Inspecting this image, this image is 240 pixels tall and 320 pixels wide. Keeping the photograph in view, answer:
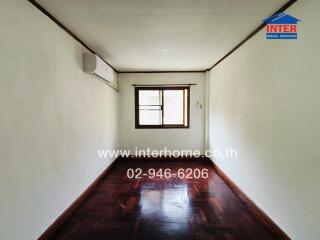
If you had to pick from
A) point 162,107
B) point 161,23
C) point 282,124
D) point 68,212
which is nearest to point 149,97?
→ point 162,107

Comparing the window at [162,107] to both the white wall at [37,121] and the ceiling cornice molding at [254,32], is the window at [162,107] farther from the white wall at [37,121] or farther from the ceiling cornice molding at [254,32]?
the white wall at [37,121]

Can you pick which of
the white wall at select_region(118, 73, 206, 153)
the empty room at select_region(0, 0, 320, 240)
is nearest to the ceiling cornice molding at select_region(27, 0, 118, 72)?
the empty room at select_region(0, 0, 320, 240)

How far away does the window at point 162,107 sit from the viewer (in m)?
4.83

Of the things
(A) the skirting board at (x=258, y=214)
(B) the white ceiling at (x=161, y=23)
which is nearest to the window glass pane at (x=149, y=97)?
(B) the white ceiling at (x=161, y=23)

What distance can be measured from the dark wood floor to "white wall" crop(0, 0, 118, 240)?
1.13ft

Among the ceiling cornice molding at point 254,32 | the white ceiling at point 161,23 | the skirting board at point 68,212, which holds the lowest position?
the skirting board at point 68,212

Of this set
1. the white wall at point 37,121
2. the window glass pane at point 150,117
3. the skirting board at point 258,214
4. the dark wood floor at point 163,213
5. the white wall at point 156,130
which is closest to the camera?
the white wall at point 37,121

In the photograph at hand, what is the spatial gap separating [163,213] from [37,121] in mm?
1767

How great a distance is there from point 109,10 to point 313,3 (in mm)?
1729

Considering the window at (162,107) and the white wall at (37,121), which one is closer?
the white wall at (37,121)

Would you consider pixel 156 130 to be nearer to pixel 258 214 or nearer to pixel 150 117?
pixel 150 117

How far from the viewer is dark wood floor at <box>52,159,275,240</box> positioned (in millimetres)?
2004

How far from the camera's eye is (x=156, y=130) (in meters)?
4.86

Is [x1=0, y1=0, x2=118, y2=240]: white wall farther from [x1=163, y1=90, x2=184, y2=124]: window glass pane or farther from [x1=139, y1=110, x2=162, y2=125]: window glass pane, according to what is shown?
[x1=163, y1=90, x2=184, y2=124]: window glass pane
